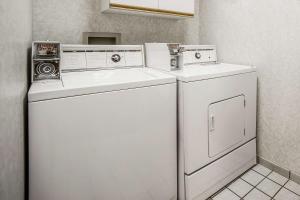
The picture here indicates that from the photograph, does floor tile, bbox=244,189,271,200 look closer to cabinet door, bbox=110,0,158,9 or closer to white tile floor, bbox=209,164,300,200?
white tile floor, bbox=209,164,300,200

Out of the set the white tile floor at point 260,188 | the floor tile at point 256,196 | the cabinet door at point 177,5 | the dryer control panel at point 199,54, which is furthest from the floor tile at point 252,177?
the cabinet door at point 177,5

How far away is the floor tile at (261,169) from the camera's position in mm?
1897

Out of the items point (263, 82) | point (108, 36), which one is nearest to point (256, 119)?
point (263, 82)

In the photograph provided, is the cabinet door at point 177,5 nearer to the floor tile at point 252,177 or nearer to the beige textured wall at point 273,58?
the beige textured wall at point 273,58

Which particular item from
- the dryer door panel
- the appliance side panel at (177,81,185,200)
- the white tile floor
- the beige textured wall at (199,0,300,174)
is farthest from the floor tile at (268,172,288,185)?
the appliance side panel at (177,81,185,200)

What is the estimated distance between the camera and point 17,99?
2.64 feet

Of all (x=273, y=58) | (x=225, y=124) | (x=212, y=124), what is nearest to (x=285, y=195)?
(x=225, y=124)

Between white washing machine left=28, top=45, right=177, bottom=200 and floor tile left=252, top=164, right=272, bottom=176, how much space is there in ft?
3.06

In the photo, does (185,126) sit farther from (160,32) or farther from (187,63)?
(160,32)

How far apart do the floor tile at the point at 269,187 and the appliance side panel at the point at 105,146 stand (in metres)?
0.81

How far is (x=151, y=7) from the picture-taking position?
175 cm

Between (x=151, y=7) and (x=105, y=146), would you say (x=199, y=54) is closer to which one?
(x=151, y=7)

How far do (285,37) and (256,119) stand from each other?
763 millimetres

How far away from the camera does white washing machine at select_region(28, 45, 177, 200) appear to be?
0.97 meters
